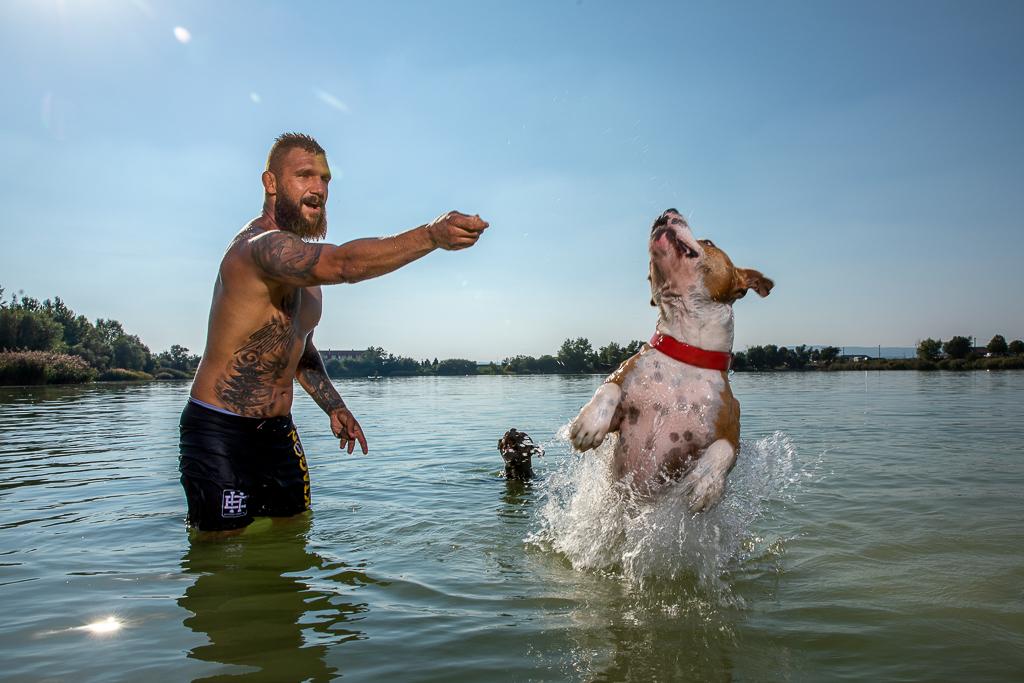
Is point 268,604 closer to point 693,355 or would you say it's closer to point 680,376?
point 680,376

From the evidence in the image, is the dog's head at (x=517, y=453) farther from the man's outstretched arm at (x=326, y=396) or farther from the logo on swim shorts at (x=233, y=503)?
the logo on swim shorts at (x=233, y=503)

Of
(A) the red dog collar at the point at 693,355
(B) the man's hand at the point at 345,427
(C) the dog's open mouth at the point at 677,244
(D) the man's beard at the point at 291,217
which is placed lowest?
(B) the man's hand at the point at 345,427

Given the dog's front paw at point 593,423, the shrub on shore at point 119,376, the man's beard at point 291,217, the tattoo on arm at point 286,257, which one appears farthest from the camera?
the shrub on shore at point 119,376

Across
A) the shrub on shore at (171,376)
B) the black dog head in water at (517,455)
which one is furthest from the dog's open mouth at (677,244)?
the shrub on shore at (171,376)

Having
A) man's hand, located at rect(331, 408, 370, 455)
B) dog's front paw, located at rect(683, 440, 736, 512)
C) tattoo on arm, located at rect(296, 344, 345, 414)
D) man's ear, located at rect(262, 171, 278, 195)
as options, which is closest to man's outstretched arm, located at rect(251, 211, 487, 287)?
man's ear, located at rect(262, 171, 278, 195)

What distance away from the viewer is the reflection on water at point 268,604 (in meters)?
2.82

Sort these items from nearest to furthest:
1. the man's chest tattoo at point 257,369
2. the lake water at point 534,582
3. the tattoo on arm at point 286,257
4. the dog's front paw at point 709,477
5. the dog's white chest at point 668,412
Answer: the lake water at point 534,582 → the tattoo on arm at point 286,257 → the dog's front paw at point 709,477 → the dog's white chest at point 668,412 → the man's chest tattoo at point 257,369

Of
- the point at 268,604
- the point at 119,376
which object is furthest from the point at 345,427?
the point at 119,376

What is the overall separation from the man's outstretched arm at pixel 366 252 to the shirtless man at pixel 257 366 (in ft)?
0.19

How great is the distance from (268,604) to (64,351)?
57894 mm

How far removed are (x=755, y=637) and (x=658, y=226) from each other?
2451mm

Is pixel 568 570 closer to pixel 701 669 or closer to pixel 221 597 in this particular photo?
pixel 701 669

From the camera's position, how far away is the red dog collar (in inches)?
166

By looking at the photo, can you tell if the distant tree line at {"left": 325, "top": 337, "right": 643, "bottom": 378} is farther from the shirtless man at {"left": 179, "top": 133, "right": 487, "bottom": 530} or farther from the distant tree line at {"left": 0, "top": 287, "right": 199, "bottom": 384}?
the shirtless man at {"left": 179, "top": 133, "right": 487, "bottom": 530}
